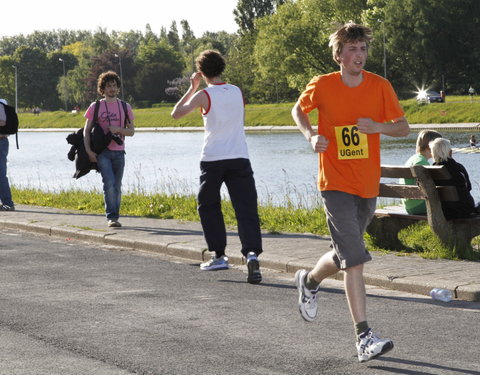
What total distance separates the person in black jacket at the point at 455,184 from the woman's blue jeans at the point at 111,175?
4.96 m

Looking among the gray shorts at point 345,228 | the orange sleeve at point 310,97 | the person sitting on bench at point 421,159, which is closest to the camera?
the gray shorts at point 345,228

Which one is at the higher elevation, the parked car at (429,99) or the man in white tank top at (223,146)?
the man in white tank top at (223,146)

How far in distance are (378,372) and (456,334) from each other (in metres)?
1.07

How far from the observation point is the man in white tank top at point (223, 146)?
8766 millimetres

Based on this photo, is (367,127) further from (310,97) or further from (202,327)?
(202,327)

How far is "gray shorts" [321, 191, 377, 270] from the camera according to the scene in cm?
579

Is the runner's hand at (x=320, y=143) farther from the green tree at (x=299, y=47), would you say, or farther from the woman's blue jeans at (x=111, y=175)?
the green tree at (x=299, y=47)

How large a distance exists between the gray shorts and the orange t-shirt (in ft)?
0.20

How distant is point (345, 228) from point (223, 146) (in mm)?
Result: 3141

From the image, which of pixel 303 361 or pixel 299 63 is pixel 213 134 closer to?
pixel 303 361

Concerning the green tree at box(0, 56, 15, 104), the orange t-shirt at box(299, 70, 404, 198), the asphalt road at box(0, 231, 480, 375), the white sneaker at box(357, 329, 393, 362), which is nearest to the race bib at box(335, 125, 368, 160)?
the orange t-shirt at box(299, 70, 404, 198)

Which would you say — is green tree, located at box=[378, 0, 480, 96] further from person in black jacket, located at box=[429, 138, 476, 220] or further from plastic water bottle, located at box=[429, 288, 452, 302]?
plastic water bottle, located at box=[429, 288, 452, 302]

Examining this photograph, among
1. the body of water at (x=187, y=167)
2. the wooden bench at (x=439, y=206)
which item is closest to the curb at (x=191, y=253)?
the wooden bench at (x=439, y=206)

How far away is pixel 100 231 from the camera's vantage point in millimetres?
12422
